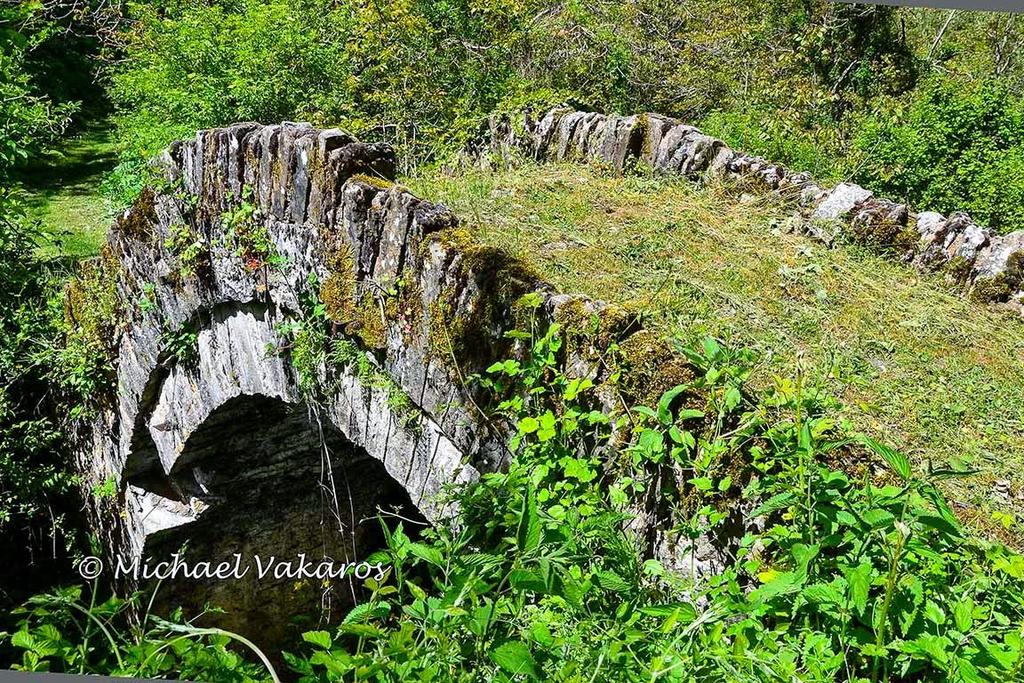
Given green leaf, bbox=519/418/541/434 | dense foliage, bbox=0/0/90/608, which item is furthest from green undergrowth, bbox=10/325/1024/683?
dense foliage, bbox=0/0/90/608

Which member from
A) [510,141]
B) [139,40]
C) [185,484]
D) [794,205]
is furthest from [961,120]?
[185,484]

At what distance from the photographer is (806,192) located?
10.4 ft

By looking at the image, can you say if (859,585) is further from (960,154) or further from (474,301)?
(960,154)

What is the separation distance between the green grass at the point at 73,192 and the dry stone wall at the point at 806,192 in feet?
6.84

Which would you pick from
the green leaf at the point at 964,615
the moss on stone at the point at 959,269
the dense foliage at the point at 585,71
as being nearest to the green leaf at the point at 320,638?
the green leaf at the point at 964,615

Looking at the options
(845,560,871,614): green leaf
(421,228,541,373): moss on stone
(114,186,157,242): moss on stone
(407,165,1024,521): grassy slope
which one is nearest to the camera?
(845,560,871,614): green leaf

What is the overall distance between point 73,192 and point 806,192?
13.5 feet

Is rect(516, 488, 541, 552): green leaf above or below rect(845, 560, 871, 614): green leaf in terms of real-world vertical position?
below

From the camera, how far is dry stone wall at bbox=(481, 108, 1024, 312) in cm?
273

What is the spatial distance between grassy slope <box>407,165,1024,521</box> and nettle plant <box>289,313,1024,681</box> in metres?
0.35

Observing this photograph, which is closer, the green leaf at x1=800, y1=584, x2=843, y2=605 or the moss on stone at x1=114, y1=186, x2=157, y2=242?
the green leaf at x1=800, y1=584, x2=843, y2=605

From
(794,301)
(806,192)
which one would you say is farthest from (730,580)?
(806,192)

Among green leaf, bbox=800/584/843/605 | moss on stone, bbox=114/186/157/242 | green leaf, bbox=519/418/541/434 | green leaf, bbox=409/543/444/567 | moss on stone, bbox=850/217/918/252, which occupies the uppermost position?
moss on stone, bbox=850/217/918/252

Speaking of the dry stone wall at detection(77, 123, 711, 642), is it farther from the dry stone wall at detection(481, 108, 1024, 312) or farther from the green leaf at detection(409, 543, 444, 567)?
the dry stone wall at detection(481, 108, 1024, 312)
